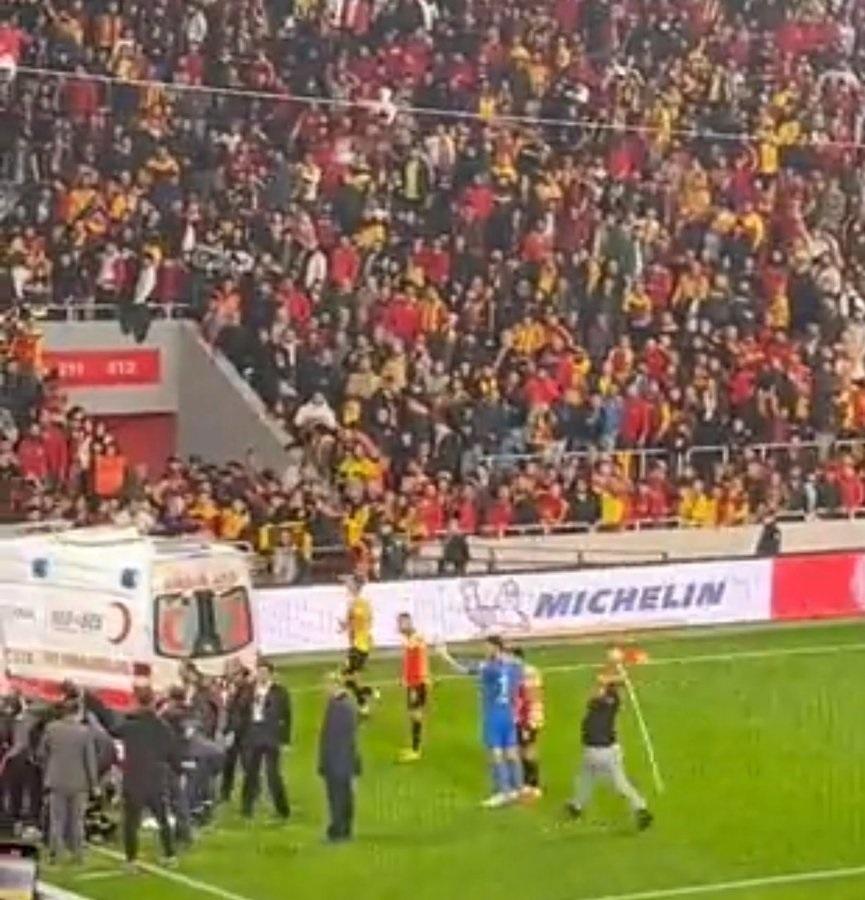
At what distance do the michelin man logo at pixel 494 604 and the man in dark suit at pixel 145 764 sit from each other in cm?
1209

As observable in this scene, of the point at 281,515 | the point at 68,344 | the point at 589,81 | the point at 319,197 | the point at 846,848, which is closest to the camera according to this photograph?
the point at 846,848

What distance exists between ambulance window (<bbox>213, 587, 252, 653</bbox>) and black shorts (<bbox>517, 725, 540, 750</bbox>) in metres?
3.15

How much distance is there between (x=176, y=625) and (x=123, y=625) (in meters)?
0.49

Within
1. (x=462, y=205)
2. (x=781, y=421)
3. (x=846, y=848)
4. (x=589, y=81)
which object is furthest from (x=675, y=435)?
(x=846, y=848)

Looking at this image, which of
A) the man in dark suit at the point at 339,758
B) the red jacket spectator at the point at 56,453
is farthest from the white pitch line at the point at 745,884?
the red jacket spectator at the point at 56,453

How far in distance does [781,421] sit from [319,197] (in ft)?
23.9

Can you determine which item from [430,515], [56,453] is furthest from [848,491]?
[56,453]

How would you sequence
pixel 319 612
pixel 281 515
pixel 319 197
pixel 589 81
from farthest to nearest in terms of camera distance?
pixel 589 81 → pixel 319 197 → pixel 281 515 → pixel 319 612

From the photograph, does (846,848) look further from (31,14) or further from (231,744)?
(31,14)

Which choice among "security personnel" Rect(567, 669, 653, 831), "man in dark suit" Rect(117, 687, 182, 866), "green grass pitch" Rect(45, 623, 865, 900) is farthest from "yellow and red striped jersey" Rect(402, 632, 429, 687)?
"man in dark suit" Rect(117, 687, 182, 866)

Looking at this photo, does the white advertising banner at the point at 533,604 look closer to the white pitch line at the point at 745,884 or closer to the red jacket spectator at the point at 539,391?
the red jacket spectator at the point at 539,391

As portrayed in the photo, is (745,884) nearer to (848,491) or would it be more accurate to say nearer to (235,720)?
(235,720)

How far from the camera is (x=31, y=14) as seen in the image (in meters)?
43.4

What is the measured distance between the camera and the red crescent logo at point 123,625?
28.7 metres
